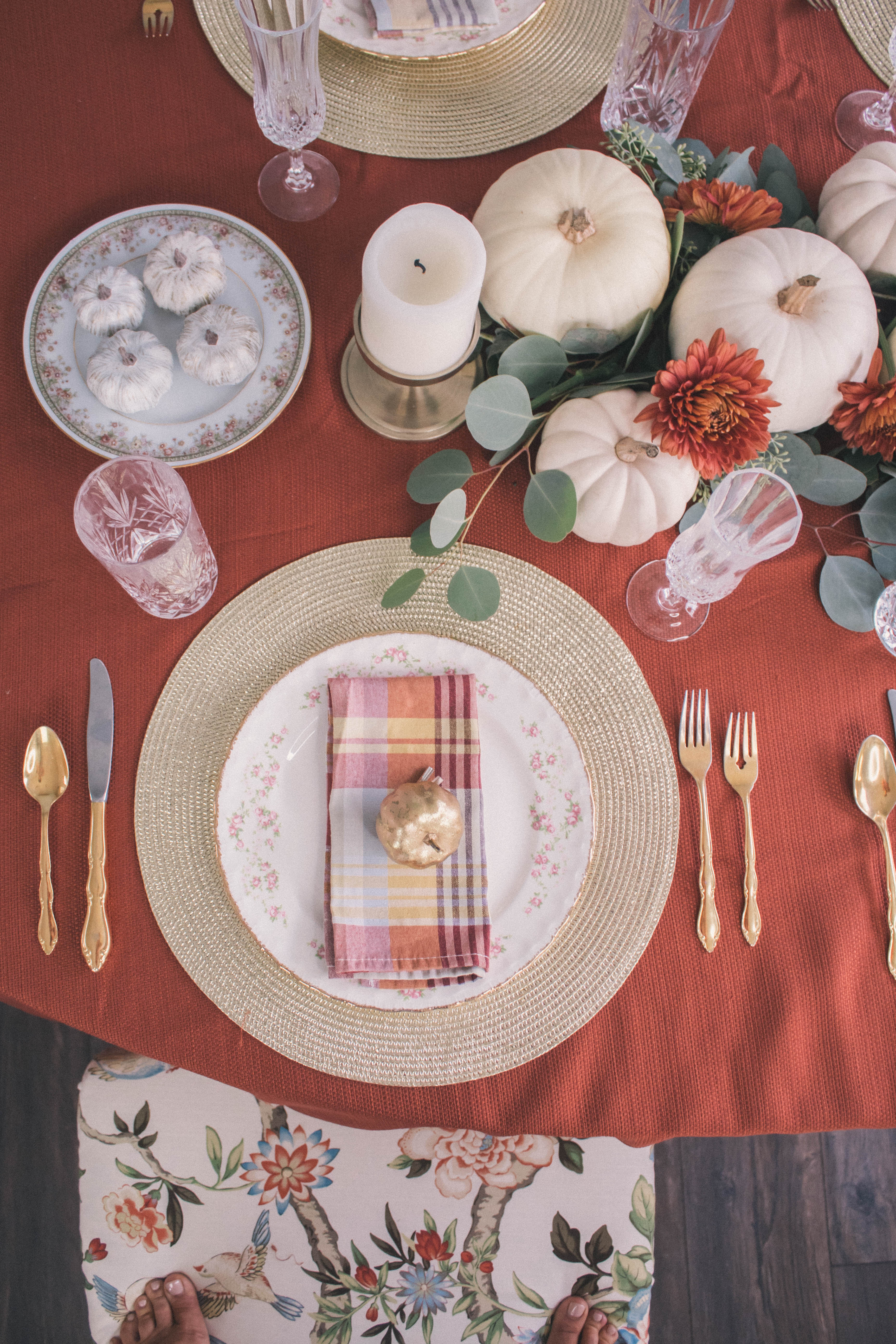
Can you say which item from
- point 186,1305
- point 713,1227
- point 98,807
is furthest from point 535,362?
point 713,1227

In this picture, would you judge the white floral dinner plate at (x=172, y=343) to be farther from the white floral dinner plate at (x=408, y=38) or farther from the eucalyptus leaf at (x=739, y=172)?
the eucalyptus leaf at (x=739, y=172)

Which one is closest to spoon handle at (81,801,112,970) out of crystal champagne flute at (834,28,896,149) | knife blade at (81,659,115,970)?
knife blade at (81,659,115,970)

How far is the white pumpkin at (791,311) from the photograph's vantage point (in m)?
0.63

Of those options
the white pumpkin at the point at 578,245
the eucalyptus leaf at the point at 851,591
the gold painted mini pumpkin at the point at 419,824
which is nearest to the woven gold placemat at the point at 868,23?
the white pumpkin at the point at 578,245

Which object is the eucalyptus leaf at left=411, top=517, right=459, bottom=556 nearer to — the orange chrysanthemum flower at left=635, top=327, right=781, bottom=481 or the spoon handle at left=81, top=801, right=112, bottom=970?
the orange chrysanthemum flower at left=635, top=327, right=781, bottom=481

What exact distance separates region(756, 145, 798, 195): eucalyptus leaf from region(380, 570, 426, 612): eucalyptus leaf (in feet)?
1.54

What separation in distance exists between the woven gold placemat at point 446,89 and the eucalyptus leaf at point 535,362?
0.93 feet

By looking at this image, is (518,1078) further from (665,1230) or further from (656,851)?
(665,1230)

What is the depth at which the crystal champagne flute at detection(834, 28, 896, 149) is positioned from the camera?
0.84 m

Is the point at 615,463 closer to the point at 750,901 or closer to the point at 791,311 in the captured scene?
the point at 791,311

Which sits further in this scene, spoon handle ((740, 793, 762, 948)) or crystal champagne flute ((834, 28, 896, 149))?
crystal champagne flute ((834, 28, 896, 149))

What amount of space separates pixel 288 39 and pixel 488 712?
54 cm

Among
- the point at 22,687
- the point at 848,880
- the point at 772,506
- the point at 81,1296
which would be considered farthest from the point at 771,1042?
the point at 81,1296

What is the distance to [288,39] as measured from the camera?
0.68 metres
